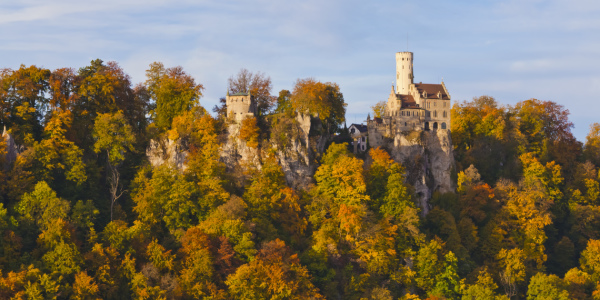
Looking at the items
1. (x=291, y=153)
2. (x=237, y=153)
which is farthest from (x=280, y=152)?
(x=237, y=153)

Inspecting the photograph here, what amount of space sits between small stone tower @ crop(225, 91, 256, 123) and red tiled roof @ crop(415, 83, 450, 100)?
17083 mm

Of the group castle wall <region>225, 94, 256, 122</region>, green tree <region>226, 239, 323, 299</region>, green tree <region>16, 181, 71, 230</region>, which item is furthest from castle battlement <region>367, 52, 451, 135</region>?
green tree <region>16, 181, 71, 230</region>

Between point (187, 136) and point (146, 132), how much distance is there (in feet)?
15.3

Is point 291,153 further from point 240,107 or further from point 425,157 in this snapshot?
point 425,157

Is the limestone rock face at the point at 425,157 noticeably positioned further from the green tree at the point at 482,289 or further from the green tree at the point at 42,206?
the green tree at the point at 42,206

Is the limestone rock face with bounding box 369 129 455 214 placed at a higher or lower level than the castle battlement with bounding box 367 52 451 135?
lower

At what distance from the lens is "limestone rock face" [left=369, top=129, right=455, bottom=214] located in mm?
94750

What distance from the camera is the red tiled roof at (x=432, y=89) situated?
325 feet

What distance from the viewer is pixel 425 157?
95.8 m

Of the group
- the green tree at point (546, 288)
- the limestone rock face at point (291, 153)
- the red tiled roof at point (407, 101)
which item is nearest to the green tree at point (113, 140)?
the limestone rock face at point (291, 153)

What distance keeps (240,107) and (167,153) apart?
23.9 feet

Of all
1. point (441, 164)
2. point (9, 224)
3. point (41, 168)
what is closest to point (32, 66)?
point (41, 168)

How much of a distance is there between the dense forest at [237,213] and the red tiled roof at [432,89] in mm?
6732

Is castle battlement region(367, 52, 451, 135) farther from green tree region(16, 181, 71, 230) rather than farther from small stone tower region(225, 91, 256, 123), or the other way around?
green tree region(16, 181, 71, 230)
